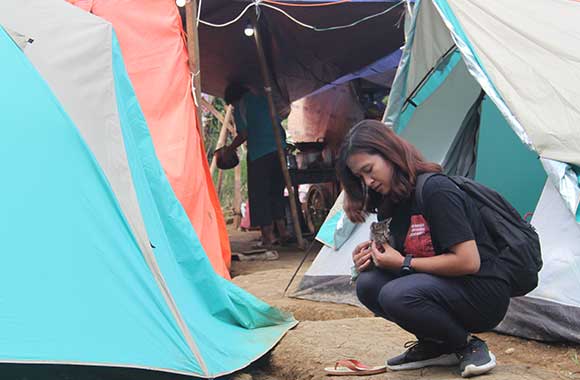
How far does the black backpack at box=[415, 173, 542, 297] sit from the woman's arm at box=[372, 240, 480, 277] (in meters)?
0.14

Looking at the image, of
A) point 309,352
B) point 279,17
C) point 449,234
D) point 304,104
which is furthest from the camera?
point 304,104

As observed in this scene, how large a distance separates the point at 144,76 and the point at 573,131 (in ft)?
8.27

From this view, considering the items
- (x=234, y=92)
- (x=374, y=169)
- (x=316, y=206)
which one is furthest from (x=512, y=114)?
(x=316, y=206)

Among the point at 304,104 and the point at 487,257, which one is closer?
the point at 487,257

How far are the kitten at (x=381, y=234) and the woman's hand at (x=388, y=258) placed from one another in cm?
2

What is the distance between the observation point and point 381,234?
7.88ft

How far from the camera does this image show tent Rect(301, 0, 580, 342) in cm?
Answer: 301

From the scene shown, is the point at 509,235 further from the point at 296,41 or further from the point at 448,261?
the point at 296,41

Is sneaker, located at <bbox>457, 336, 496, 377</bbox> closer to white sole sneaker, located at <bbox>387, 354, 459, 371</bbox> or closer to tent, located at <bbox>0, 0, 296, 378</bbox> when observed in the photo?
white sole sneaker, located at <bbox>387, 354, 459, 371</bbox>

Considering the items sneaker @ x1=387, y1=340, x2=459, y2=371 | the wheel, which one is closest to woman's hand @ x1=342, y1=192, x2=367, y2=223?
sneaker @ x1=387, y1=340, x2=459, y2=371

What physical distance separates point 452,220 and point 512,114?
125 cm

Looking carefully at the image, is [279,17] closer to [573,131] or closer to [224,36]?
[224,36]

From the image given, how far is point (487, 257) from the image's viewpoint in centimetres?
228

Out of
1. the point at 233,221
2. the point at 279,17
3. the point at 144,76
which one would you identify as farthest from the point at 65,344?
the point at 233,221
